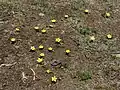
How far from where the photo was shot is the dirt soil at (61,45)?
455 cm

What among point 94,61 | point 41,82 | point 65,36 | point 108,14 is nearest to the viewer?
point 41,82

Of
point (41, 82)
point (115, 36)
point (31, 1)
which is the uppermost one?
point (31, 1)

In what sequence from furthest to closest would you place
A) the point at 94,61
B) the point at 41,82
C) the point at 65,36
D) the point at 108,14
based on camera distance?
1. the point at 108,14
2. the point at 65,36
3. the point at 94,61
4. the point at 41,82

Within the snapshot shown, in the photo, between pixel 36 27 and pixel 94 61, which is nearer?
pixel 94 61

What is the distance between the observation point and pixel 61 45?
203 inches

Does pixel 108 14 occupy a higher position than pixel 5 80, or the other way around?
pixel 108 14

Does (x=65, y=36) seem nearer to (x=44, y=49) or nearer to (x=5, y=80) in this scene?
(x=44, y=49)

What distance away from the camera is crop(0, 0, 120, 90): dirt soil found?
14.9 feet

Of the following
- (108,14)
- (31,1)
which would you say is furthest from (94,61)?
(31,1)

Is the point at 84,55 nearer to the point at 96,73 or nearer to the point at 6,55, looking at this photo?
the point at 96,73

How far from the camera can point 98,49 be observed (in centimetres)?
511

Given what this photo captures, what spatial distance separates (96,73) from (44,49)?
1.01 m

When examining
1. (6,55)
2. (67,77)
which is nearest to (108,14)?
(67,77)

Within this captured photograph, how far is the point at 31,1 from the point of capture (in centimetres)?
611
